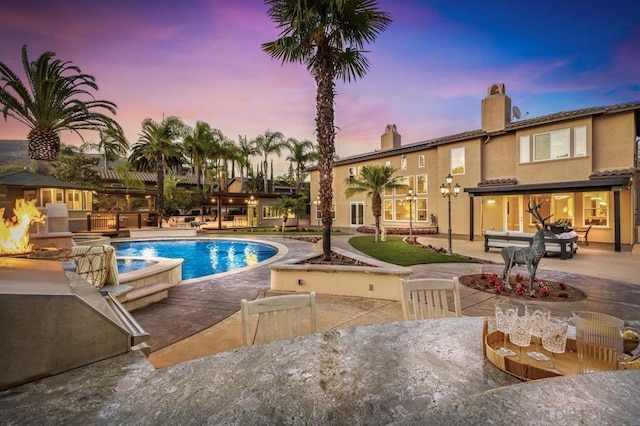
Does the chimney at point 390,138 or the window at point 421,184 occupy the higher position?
the chimney at point 390,138

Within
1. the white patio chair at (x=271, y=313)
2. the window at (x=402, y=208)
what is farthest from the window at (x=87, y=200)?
the white patio chair at (x=271, y=313)

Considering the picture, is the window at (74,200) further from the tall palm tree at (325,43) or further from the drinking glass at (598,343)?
the drinking glass at (598,343)

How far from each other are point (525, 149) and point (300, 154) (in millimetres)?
27212

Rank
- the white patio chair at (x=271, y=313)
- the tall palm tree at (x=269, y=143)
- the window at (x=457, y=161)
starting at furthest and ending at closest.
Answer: the tall palm tree at (x=269, y=143), the window at (x=457, y=161), the white patio chair at (x=271, y=313)

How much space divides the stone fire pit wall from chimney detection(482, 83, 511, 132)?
17.0 meters

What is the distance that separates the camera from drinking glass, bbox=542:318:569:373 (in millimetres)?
1830

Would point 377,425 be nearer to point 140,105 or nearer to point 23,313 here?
point 23,313

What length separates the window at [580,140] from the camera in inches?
598

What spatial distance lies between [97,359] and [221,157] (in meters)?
33.6

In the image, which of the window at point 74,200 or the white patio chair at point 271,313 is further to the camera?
the window at point 74,200

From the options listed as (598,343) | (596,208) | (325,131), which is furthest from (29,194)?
(596,208)

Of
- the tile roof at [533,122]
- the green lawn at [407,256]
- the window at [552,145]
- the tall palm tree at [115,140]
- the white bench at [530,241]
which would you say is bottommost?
the green lawn at [407,256]

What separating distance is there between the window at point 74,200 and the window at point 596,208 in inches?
1279

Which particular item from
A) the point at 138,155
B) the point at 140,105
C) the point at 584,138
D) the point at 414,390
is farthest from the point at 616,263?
the point at 138,155
